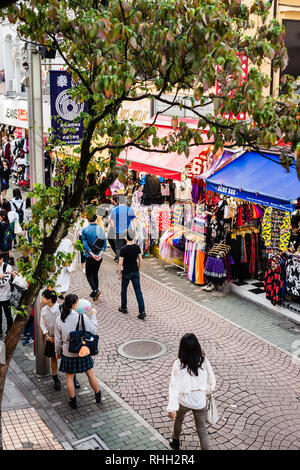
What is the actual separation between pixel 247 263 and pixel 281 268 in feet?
5.22

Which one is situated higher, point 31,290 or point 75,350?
point 31,290

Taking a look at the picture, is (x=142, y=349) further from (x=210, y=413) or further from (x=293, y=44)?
(x=293, y=44)

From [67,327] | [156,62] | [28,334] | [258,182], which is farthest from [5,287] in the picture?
[156,62]

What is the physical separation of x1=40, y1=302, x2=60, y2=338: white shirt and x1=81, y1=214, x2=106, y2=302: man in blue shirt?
3.83 m

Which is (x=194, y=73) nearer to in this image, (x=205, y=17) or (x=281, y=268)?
(x=205, y=17)

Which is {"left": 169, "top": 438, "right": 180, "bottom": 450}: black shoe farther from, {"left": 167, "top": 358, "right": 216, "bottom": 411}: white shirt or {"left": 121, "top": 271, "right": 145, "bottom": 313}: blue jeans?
{"left": 121, "top": 271, "right": 145, "bottom": 313}: blue jeans

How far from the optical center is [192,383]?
6535mm

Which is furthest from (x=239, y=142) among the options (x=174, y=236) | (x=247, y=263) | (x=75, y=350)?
(x=174, y=236)

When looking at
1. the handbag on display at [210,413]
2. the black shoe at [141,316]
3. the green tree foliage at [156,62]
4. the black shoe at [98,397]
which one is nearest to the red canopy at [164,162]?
the black shoe at [141,316]

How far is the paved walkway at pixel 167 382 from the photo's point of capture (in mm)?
7445

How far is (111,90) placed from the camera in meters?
Result: 5.34

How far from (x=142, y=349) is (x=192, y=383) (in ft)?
11.9

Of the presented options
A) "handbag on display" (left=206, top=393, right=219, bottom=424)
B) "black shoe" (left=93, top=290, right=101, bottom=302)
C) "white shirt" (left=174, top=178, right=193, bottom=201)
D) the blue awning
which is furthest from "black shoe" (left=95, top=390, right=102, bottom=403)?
"white shirt" (left=174, top=178, right=193, bottom=201)
